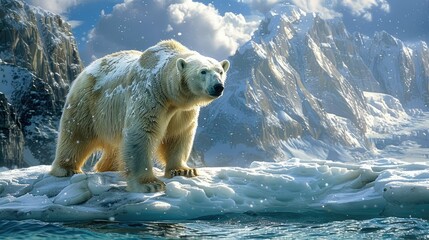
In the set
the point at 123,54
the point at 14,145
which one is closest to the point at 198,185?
the point at 123,54

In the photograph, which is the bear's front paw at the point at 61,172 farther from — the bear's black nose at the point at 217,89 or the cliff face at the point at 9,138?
the cliff face at the point at 9,138

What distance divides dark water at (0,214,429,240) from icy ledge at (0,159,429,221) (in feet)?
1.15

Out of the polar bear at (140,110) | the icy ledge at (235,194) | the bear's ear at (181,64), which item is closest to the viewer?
the icy ledge at (235,194)

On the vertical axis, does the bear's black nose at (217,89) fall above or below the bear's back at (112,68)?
below

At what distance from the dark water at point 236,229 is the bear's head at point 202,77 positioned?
2.23 meters

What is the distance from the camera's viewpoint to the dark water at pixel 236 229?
8.17 metres

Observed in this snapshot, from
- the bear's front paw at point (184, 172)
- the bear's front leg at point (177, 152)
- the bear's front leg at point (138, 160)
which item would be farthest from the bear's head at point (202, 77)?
the bear's front paw at point (184, 172)

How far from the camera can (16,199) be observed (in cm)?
1065

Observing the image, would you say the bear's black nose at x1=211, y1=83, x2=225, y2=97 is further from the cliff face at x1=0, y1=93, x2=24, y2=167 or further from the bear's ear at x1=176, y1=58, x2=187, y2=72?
the cliff face at x1=0, y1=93, x2=24, y2=167

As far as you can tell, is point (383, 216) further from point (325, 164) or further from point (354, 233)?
point (325, 164)

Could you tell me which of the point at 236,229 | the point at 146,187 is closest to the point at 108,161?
the point at 146,187

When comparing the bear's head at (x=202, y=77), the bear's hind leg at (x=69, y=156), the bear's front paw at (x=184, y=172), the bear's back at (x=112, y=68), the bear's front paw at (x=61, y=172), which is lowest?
the bear's front paw at (x=184, y=172)

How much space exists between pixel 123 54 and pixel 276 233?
240 inches

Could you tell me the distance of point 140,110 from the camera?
10.4 metres
